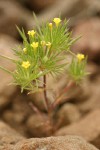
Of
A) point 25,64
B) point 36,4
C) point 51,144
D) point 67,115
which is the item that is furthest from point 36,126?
point 36,4

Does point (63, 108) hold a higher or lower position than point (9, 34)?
lower

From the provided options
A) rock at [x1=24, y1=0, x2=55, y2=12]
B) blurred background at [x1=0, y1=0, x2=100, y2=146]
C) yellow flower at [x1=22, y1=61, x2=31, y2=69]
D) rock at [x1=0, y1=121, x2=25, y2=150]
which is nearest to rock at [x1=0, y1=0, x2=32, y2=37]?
blurred background at [x1=0, y1=0, x2=100, y2=146]

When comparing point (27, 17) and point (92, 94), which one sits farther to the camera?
point (27, 17)

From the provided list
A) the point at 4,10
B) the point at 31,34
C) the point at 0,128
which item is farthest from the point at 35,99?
the point at 4,10

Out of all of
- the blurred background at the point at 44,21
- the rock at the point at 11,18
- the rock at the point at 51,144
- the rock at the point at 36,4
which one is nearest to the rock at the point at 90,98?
the blurred background at the point at 44,21

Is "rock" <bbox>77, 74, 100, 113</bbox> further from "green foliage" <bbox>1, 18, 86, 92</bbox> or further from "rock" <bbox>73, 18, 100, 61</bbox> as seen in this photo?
"green foliage" <bbox>1, 18, 86, 92</bbox>

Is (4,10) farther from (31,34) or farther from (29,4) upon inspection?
(31,34)

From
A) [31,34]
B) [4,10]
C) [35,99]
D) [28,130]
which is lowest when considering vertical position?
[28,130]
